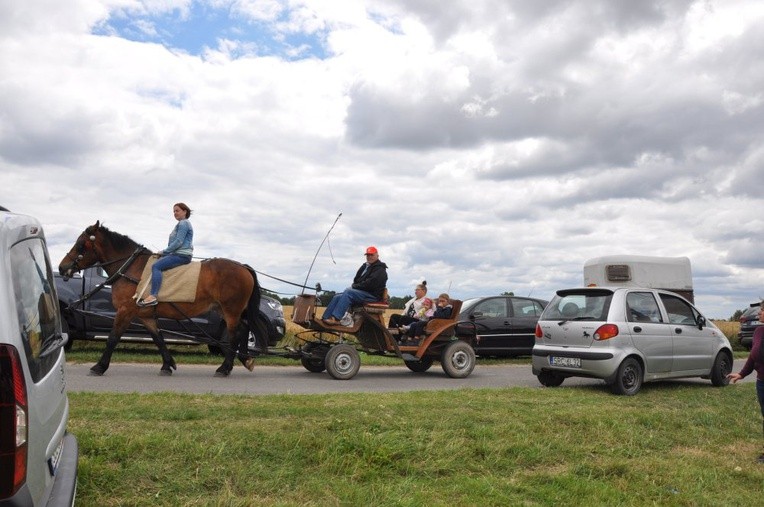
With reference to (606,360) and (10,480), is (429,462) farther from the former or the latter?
(606,360)

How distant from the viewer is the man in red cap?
40.4 feet

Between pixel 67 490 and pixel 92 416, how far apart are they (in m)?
3.24

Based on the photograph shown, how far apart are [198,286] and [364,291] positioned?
109 inches

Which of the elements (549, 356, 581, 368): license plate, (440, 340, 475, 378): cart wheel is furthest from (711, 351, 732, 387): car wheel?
(440, 340, 475, 378): cart wheel

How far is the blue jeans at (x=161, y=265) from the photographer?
453 inches

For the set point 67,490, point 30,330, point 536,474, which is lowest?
point 536,474

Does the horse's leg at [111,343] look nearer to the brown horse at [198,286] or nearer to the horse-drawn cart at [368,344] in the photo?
the brown horse at [198,286]

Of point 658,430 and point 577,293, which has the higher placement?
point 577,293

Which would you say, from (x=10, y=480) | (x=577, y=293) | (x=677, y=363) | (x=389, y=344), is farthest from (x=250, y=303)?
(x=10, y=480)

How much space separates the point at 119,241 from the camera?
39.9 feet

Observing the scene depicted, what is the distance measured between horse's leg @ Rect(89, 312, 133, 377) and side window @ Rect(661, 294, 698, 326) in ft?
29.0

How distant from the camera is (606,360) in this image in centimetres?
1104

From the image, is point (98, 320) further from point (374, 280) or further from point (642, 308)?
point (642, 308)

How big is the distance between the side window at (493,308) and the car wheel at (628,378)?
6427 millimetres
